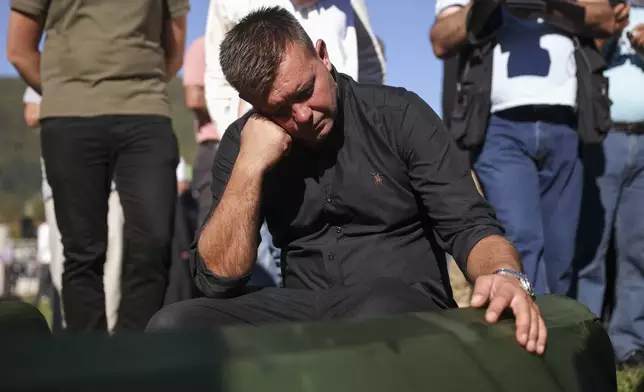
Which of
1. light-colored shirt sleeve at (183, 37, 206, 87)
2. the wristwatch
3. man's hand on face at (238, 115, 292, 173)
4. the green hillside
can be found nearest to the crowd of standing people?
man's hand on face at (238, 115, 292, 173)

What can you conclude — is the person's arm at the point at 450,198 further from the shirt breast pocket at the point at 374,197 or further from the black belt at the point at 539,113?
the black belt at the point at 539,113

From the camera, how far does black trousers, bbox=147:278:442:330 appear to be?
6.40 feet

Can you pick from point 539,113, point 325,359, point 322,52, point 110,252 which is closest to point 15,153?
point 110,252

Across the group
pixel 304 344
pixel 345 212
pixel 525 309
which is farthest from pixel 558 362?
pixel 345 212

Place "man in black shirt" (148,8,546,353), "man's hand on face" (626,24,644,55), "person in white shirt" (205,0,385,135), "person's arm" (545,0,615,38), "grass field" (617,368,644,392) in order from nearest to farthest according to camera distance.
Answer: "man in black shirt" (148,8,546,353) → "grass field" (617,368,644,392) → "person in white shirt" (205,0,385,135) → "person's arm" (545,0,615,38) → "man's hand on face" (626,24,644,55)

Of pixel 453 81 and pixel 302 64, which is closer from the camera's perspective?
pixel 302 64

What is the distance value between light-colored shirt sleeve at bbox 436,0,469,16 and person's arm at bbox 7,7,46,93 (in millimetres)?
1545

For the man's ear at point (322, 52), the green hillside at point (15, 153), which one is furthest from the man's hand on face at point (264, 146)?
the green hillside at point (15, 153)

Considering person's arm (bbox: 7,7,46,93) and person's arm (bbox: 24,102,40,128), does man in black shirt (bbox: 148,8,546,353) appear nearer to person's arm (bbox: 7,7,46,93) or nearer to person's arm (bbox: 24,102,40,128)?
person's arm (bbox: 7,7,46,93)

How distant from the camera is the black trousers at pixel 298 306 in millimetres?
1949

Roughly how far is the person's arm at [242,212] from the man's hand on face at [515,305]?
69cm

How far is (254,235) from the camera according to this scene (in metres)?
2.23

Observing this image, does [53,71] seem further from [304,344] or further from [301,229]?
[304,344]

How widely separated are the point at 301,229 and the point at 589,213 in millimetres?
1888
